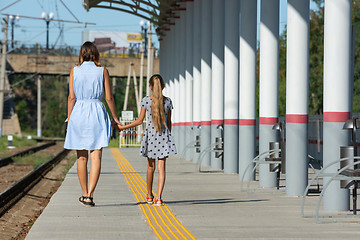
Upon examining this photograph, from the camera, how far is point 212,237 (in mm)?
8891

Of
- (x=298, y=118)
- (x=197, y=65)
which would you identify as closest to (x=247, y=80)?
(x=298, y=118)

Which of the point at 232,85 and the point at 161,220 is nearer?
the point at 161,220

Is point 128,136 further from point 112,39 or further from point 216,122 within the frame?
point 112,39

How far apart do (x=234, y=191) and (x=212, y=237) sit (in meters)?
6.15

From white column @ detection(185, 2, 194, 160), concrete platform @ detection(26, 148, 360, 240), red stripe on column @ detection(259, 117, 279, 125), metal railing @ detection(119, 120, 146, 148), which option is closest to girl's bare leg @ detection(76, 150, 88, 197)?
concrete platform @ detection(26, 148, 360, 240)

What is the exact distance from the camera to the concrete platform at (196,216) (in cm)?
916

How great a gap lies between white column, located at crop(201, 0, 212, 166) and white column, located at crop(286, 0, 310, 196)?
35.3 feet

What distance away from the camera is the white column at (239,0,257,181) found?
56.8 ft

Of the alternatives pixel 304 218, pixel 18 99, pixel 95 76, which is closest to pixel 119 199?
pixel 95 76

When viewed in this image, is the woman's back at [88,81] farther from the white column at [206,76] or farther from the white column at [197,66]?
the white column at [197,66]

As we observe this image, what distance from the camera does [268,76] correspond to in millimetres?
15680

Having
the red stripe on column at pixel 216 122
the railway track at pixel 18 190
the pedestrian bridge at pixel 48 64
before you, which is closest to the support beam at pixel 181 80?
the railway track at pixel 18 190

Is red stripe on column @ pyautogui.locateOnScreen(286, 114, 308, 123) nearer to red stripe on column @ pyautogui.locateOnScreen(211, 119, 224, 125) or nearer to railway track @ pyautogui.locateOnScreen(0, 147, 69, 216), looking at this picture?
railway track @ pyautogui.locateOnScreen(0, 147, 69, 216)

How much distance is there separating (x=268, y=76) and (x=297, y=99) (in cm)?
205
